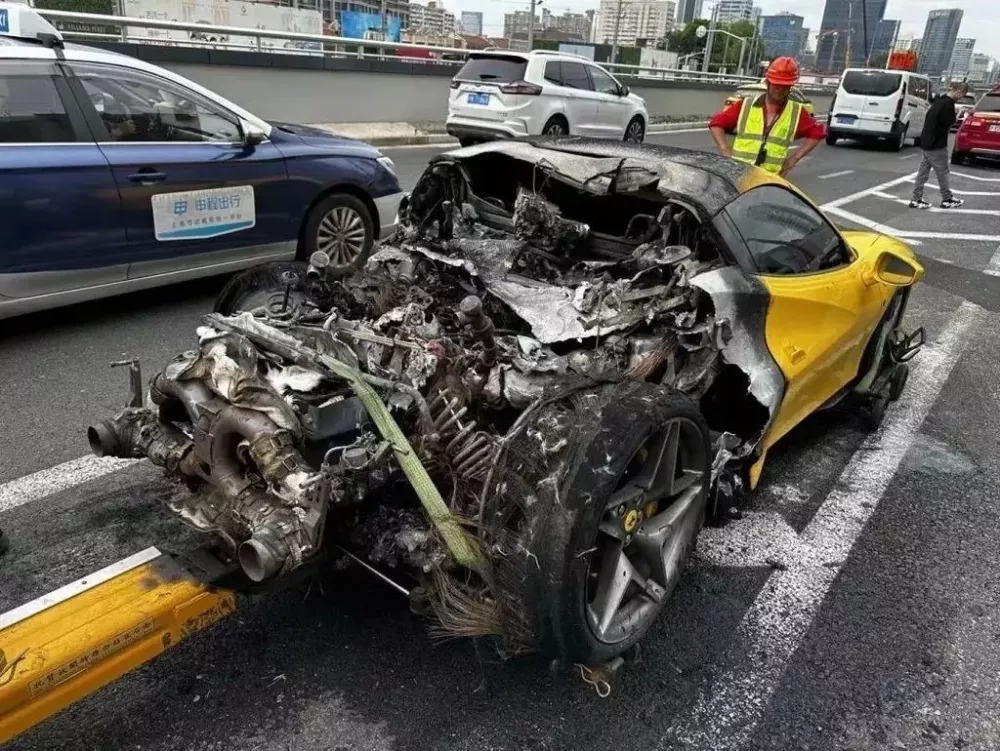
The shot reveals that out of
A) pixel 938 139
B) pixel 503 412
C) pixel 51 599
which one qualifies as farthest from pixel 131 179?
pixel 938 139

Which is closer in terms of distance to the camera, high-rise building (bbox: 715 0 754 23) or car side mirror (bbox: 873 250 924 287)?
car side mirror (bbox: 873 250 924 287)

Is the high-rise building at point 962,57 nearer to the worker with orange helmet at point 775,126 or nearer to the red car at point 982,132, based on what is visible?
the red car at point 982,132

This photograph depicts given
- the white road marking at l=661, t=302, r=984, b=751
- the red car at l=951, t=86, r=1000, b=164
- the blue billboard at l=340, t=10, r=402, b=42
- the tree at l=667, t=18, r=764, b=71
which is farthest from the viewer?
the tree at l=667, t=18, r=764, b=71

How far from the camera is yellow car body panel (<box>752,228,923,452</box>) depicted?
339 centimetres

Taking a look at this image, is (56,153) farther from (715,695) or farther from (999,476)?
(999,476)

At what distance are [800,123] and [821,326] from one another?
3.47 m

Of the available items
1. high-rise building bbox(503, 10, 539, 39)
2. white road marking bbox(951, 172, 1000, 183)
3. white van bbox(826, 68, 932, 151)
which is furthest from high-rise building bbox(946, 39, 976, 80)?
white road marking bbox(951, 172, 1000, 183)

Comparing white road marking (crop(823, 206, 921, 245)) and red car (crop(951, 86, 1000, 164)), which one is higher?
red car (crop(951, 86, 1000, 164))

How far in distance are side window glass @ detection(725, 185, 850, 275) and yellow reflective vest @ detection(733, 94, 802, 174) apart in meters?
2.49

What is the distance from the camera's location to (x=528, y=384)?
9.60 feet

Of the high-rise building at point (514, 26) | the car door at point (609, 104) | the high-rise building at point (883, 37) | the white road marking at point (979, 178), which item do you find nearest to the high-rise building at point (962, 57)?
the high-rise building at point (883, 37)

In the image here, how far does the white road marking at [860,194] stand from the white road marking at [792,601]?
7624 millimetres

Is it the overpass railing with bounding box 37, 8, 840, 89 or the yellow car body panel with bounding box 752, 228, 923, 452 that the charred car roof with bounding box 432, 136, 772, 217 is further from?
the overpass railing with bounding box 37, 8, 840, 89

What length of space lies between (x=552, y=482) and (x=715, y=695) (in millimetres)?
1007
